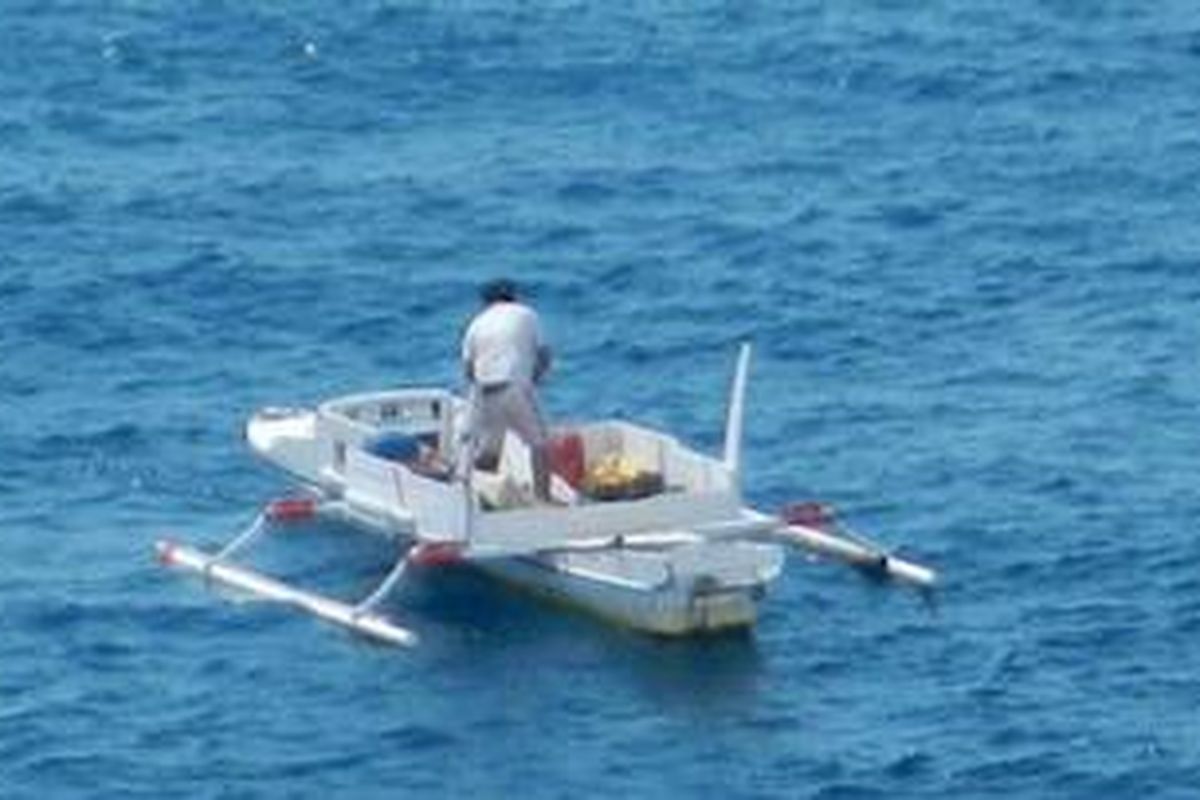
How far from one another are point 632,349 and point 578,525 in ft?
45.7

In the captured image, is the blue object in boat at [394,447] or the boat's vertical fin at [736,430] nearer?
the boat's vertical fin at [736,430]

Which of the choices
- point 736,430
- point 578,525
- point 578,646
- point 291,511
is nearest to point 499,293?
point 578,525

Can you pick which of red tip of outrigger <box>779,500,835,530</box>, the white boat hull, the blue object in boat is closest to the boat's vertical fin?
red tip of outrigger <box>779,500,835,530</box>

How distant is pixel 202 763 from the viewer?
7450 centimetres

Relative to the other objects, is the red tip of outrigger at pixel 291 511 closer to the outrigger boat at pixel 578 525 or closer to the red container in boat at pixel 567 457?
the outrigger boat at pixel 578 525

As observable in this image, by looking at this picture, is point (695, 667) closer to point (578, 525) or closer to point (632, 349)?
point (578, 525)

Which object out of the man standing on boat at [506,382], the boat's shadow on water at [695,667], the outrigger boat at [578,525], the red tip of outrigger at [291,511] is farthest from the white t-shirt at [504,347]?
the boat's shadow on water at [695,667]

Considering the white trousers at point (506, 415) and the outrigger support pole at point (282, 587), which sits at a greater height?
the white trousers at point (506, 415)

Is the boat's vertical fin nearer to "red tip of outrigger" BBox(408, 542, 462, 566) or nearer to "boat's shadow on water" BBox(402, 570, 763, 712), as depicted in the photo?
"boat's shadow on water" BBox(402, 570, 763, 712)

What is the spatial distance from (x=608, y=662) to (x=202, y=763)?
5.89 metres

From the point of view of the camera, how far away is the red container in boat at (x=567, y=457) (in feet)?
266

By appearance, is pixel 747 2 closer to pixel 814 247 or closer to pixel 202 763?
pixel 814 247

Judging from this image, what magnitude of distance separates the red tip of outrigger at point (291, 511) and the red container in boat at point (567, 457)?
3.27 m

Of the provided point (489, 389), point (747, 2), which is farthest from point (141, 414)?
point (747, 2)
